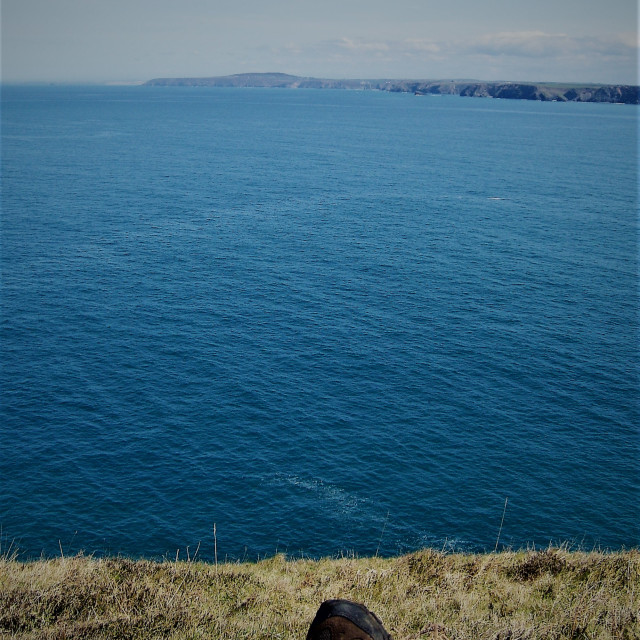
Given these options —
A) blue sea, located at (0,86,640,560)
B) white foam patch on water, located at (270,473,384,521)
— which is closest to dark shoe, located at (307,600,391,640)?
blue sea, located at (0,86,640,560)

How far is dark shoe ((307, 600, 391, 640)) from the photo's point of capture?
52.6ft

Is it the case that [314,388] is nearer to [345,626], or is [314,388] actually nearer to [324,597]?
[324,597]

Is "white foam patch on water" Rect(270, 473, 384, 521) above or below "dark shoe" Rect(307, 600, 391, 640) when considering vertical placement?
below

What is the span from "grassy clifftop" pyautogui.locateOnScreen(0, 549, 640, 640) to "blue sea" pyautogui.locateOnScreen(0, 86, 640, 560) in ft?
78.4

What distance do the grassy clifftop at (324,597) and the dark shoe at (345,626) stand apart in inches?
413

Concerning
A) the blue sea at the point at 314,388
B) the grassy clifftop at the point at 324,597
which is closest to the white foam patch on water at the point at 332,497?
the blue sea at the point at 314,388

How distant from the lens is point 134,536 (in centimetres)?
6600

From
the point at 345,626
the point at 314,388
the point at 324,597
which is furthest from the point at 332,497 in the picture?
the point at 345,626

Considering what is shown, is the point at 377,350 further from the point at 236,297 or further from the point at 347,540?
the point at 347,540

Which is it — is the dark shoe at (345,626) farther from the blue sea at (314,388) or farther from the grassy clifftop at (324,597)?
the blue sea at (314,388)

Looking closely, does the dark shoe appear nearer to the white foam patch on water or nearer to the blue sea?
the blue sea

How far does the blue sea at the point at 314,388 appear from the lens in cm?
6894

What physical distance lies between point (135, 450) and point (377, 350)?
1526 inches

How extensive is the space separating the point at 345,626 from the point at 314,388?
74460 mm
